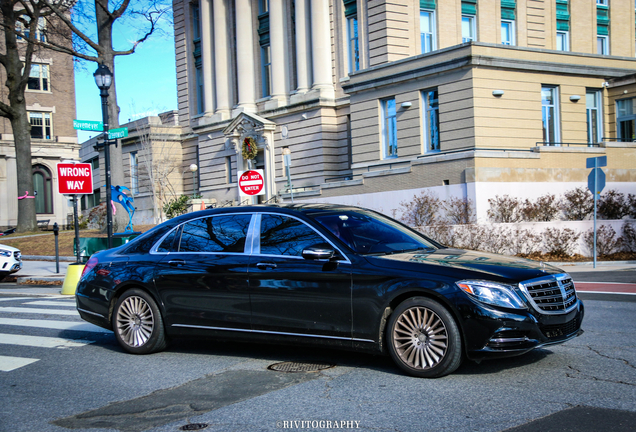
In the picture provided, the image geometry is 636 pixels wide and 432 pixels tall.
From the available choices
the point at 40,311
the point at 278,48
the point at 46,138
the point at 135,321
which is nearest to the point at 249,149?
the point at 278,48

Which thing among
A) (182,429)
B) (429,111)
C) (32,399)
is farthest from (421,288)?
(429,111)

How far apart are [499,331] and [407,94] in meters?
24.4

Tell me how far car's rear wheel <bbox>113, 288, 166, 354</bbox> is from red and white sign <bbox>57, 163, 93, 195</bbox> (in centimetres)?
979

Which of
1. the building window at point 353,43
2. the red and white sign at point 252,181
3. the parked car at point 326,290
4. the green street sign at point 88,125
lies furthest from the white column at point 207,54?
the parked car at point 326,290

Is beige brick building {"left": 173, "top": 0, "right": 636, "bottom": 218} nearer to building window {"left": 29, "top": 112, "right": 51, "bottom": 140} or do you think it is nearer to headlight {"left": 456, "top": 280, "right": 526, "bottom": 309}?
building window {"left": 29, "top": 112, "right": 51, "bottom": 140}

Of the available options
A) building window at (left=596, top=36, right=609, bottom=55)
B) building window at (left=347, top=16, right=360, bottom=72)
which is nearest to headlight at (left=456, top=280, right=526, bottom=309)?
building window at (left=347, top=16, right=360, bottom=72)

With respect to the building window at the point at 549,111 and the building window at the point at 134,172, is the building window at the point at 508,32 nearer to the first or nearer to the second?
the building window at the point at 549,111

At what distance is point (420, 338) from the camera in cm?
→ 584

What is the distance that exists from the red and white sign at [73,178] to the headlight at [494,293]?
1334cm

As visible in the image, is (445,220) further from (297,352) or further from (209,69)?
(209,69)

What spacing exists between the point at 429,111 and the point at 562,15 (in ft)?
50.4

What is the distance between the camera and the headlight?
219 inches

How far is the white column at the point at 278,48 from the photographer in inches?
1618

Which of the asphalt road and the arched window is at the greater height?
A: the arched window
